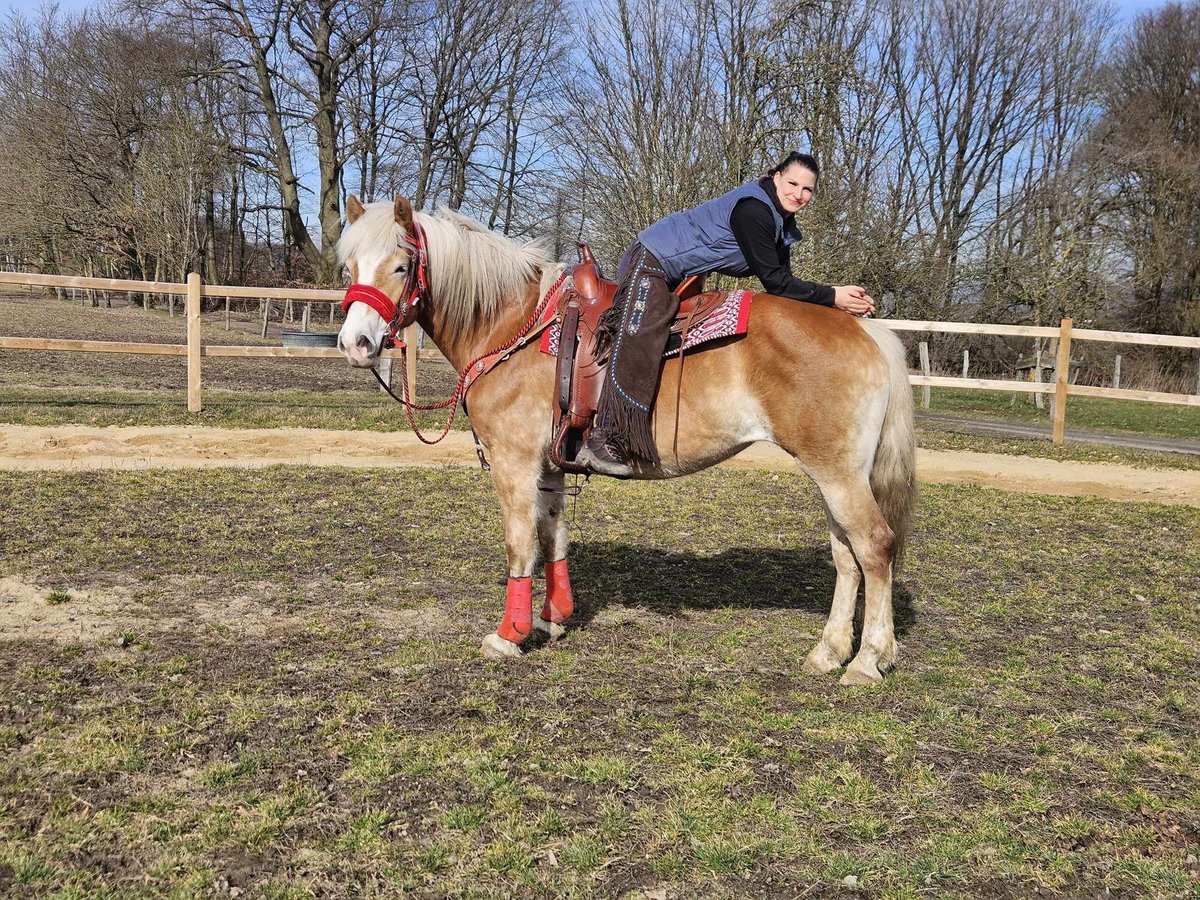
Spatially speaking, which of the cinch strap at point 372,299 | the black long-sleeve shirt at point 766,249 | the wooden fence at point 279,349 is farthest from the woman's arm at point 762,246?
the wooden fence at point 279,349

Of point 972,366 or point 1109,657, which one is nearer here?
point 1109,657

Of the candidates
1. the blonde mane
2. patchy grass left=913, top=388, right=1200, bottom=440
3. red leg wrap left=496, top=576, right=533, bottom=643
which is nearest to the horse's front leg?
red leg wrap left=496, top=576, right=533, bottom=643

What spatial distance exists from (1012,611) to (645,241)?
3372 millimetres

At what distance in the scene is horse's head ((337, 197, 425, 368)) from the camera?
427 centimetres

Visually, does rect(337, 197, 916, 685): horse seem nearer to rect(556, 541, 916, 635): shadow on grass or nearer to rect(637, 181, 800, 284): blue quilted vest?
rect(637, 181, 800, 284): blue quilted vest

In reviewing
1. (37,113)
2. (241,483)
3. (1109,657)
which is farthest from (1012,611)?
(37,113)

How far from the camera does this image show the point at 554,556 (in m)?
5.07

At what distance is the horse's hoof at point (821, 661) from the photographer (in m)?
4.53

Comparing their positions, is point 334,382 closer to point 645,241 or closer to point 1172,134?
point 645,241

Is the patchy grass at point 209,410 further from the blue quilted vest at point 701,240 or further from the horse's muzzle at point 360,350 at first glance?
the blue quilted vest at point 701,240

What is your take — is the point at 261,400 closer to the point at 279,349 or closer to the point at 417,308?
the point at 279,349

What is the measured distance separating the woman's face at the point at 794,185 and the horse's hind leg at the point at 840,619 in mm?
1607

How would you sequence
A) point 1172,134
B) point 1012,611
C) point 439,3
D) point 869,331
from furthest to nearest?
point 439,3, point 1172,134, point 1012,611, point 869,331

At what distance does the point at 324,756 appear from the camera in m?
3.45
